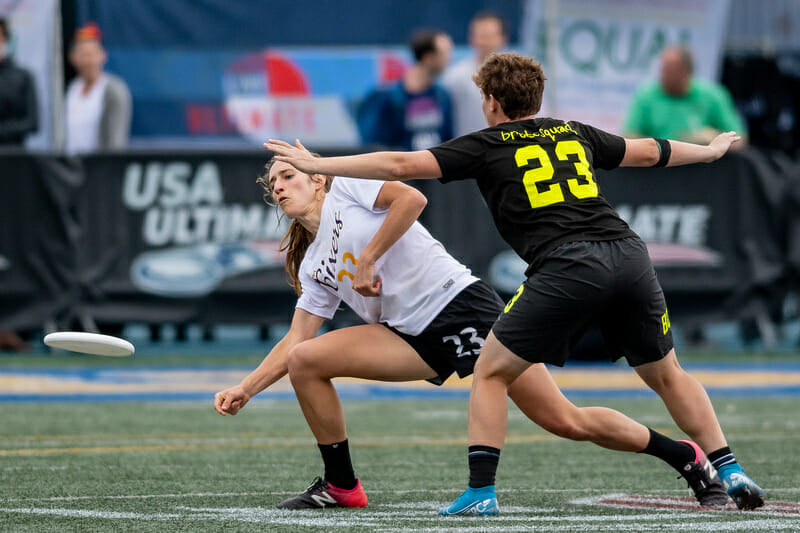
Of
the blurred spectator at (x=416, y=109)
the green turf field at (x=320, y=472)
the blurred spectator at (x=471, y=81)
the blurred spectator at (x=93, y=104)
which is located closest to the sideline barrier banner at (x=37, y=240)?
the blurred spectator at (x=93, y=104)

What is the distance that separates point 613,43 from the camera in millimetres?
15078

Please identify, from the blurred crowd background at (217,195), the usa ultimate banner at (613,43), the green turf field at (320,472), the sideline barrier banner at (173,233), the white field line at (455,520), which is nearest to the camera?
the white field line at (455,520)

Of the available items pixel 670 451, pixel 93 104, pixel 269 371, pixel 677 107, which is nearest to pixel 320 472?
pixel 269 371

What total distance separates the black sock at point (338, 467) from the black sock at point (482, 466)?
63 cm

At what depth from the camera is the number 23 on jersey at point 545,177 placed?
17.0ft

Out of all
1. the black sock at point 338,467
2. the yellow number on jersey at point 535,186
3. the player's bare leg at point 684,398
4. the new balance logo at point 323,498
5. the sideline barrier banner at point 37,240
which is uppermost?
the yellow number on jersey at point 535,186

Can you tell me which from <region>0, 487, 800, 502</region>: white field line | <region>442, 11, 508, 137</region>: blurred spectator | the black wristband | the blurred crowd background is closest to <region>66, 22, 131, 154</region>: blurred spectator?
the blurred crowd background

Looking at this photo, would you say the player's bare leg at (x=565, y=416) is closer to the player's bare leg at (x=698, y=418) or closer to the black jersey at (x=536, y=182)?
the player's bare leg at (x=698, y=418)

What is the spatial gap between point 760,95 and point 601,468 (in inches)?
375

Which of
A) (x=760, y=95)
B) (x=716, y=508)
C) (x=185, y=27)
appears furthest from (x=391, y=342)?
(x=760, y=95)

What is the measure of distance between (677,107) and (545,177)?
25.5ft

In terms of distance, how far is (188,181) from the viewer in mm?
12891

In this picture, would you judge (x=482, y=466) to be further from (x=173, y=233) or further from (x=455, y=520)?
(x=173, y=233)

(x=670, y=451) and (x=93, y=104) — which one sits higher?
(x=93, y=104)
